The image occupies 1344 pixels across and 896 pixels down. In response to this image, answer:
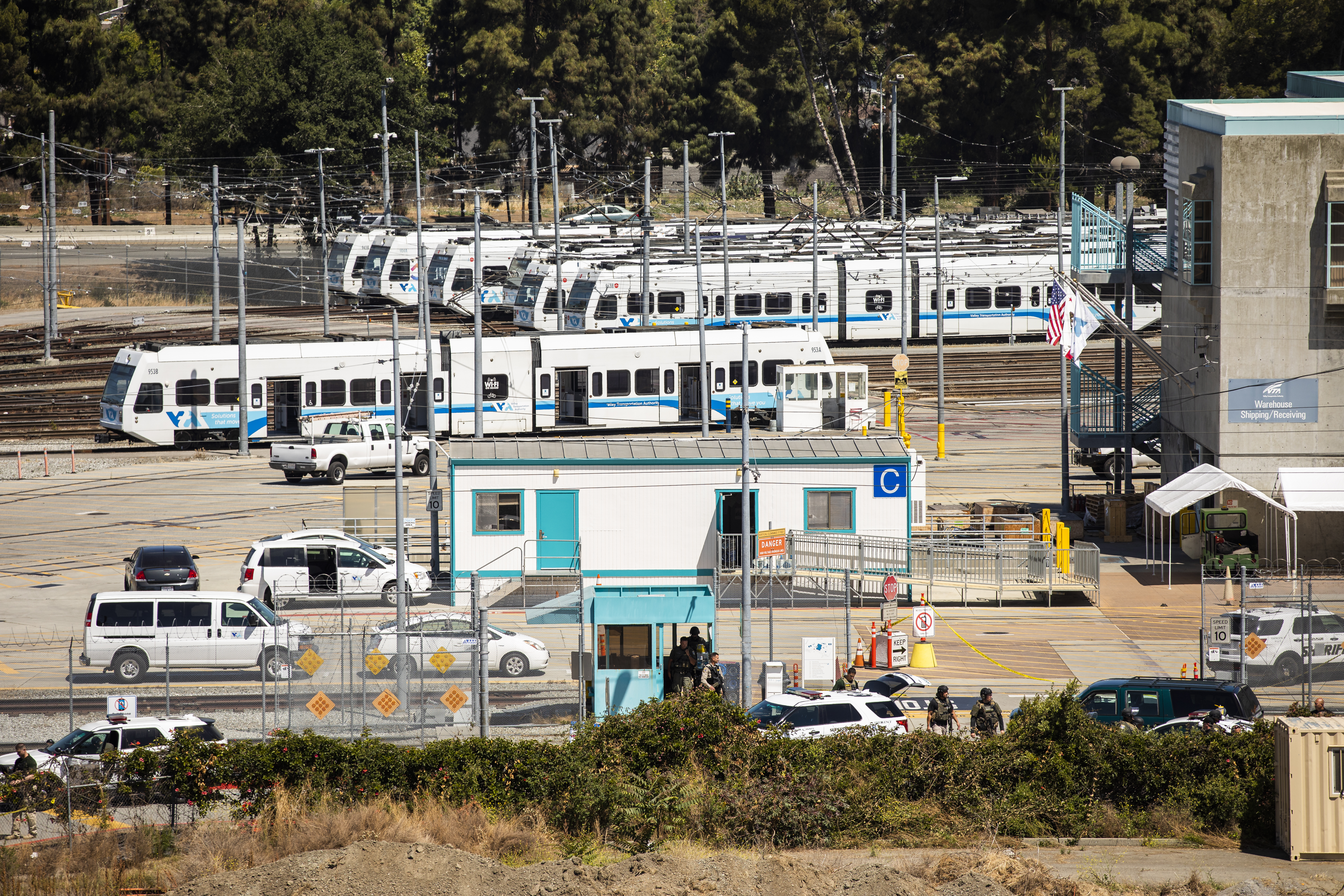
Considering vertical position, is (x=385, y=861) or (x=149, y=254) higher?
(x=149, y=254)

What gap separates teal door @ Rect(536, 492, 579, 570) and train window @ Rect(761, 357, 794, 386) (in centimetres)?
1811

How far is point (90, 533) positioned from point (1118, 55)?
6657cm

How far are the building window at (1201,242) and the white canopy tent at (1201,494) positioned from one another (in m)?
4.27

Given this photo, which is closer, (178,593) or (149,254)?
(178,593)

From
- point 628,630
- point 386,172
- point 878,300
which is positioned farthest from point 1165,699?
point 386,172

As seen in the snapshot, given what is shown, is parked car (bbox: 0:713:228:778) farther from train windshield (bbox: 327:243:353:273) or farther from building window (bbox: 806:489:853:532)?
train windshield (bbox: 327:243:353:273)

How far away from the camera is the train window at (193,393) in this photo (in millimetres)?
45094

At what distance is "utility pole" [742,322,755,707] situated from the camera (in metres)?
22.8

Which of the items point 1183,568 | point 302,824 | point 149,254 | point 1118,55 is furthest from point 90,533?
point 1118,55

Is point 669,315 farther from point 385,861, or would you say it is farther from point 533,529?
point 385,861

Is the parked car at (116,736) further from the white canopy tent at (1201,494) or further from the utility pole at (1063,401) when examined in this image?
the utility pole at (1063,401)

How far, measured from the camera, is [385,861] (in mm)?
15086

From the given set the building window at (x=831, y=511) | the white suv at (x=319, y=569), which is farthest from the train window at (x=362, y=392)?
the building window at (x=831, y=511)

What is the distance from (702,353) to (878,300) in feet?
64.3
